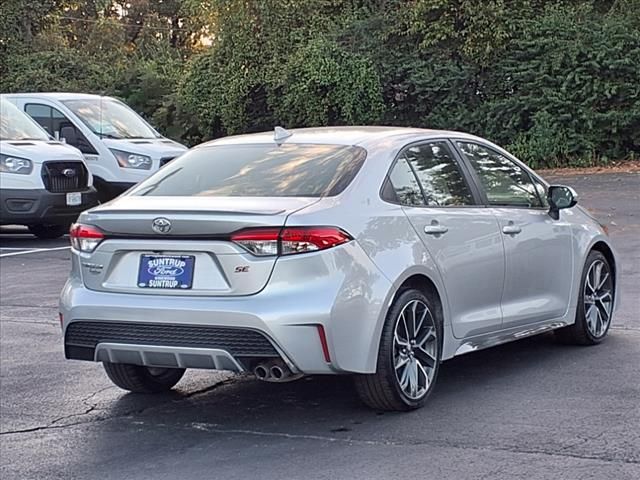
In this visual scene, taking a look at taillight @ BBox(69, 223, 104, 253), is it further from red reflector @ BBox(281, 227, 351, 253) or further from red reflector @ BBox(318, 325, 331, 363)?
red reflector @ BBox(318, 325, 331, 363)

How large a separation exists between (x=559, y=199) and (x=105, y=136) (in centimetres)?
1081

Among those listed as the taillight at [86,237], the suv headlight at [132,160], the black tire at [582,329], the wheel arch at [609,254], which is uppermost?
the taillight at [86,237]

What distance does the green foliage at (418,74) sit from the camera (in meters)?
23.9

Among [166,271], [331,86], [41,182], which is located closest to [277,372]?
[166,271]

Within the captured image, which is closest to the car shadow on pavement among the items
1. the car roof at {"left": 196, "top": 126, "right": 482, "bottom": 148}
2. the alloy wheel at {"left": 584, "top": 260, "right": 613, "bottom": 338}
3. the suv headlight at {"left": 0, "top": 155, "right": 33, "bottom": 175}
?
the alloy wheel at {"left": 584, "top": 260, "right": 613, "bottom": 338}

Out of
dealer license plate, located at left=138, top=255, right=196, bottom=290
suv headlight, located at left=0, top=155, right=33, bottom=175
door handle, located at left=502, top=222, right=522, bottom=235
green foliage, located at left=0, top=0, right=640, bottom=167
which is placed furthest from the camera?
green foliage, located at left=0, top=0, right=640, bottom=167

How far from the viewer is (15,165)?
1488 centimetres

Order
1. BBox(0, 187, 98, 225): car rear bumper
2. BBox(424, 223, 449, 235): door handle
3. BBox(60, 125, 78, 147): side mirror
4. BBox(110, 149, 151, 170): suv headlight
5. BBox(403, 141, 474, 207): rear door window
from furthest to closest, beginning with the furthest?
BBox(60, 125, 78, 147): side mirror, BBox(110, 149, 151, 170): suv headlight, BBox(0, 187, 98, 225): car rear bumper, BBox(403, 141, 474, 207): rear door window, BBox(424, 223, 449, 235): door handle

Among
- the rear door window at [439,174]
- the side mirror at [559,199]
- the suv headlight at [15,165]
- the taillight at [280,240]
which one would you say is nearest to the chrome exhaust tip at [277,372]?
the taillight at [280,240]

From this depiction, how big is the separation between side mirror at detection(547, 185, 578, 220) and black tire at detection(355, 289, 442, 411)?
67.9 inches

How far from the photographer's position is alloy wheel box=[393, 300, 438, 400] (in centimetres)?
598

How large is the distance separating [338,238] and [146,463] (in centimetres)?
147

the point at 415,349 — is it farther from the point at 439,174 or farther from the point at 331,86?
the point at 331,86

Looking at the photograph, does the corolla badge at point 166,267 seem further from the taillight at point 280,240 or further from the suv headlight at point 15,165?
the suv headlight at point 15,165
